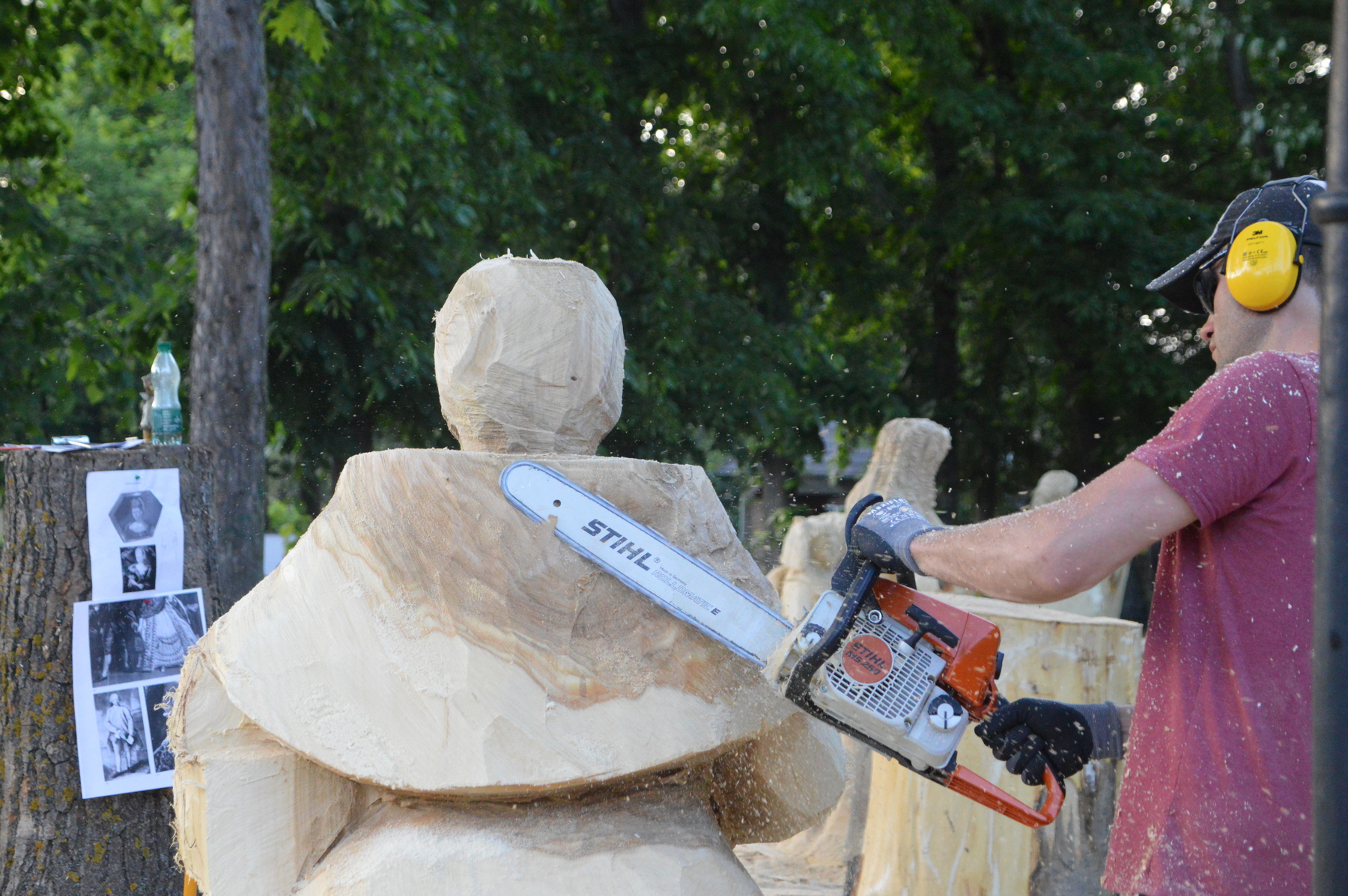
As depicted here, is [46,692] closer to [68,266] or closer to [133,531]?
[133,531]

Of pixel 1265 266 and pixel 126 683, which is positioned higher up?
pixel 1265 266

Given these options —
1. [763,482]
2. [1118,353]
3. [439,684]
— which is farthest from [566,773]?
[763,482]

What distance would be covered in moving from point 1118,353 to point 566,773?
32.1 ft

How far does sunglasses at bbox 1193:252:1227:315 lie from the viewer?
69.7 inches

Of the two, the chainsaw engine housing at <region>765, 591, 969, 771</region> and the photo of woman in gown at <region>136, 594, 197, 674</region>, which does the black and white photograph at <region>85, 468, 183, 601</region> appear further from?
the chainsaw engine housing at <region>765, 591, 969, 771</region>

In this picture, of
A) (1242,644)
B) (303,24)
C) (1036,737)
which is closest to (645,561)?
(1036,737)

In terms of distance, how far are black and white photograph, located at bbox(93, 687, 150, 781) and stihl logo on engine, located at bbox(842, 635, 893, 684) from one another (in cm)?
203

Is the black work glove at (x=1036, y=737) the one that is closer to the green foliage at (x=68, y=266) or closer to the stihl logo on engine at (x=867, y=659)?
→ the stihl logo on engine at (x=867, y=659)

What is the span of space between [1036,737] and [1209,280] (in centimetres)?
78

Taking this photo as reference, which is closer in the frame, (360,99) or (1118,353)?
(360,99)

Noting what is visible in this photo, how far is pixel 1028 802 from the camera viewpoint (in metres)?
3.41

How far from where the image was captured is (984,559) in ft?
5.06

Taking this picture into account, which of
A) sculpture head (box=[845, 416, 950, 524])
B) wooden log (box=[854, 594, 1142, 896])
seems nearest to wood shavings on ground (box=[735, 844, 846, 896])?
wooden log (box=[854, 594, 1142, 896])

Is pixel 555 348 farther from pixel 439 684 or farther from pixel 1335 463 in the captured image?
pixel 1335 463
